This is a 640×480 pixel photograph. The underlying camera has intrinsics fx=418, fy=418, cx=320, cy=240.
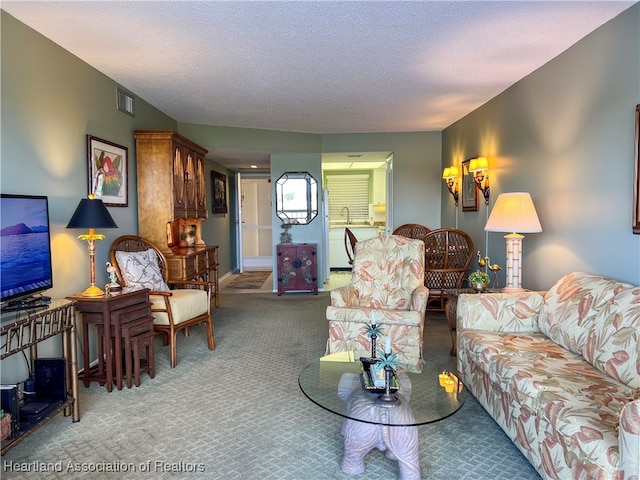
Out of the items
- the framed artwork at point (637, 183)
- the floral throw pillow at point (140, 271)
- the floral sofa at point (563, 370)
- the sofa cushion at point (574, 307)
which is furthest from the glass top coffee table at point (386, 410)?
the floral throw pillow at point (140, 271)

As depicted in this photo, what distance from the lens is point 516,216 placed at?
3.18 m

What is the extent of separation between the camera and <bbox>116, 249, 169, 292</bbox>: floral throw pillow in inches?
143

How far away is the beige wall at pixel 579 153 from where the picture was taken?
8.32 ft

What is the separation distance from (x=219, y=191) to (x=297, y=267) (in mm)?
2298

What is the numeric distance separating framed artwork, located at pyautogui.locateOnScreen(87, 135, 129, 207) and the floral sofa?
3.12 meters

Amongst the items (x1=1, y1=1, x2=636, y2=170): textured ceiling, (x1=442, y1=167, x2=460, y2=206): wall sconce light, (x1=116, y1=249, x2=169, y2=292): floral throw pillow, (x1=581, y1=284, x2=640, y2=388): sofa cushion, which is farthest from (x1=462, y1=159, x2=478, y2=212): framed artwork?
(x1=116, y1=249, x2=169, y2=292): floral throw pillow

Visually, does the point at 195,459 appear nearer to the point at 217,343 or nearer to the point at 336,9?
the point at 217,343

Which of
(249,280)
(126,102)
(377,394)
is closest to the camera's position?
(377,394)

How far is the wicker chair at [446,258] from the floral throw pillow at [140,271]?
2761 millimetres

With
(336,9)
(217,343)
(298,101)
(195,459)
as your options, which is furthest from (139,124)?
(195,459)

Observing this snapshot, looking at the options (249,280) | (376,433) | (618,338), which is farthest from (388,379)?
(249,280)

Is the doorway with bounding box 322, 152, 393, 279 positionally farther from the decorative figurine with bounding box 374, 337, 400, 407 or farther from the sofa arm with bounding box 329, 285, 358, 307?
the decorative figurine with bounding box 374, 337, 400, 407

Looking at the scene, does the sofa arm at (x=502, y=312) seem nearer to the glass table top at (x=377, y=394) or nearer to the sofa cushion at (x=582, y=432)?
the glass table top at (x=377, y=394)

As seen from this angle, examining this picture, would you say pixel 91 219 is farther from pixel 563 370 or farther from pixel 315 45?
pixel 563 370
